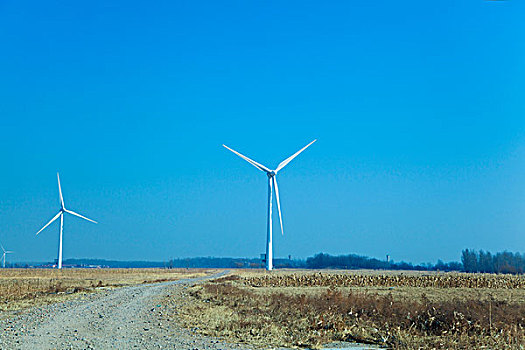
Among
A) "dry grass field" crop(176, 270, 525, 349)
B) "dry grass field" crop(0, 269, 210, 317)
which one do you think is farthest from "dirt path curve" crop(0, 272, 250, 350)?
"dry grass field" crop(0, 269, 210, 317)

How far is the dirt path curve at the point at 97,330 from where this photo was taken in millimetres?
16578

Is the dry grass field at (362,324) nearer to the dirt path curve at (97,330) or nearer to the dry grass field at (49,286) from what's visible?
the dirt path curve at (97,330)

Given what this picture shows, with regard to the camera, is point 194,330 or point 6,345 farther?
point 194,330

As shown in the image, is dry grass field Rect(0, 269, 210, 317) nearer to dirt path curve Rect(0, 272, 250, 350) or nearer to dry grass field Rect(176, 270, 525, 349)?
dirt path curve Rect(0, 272, 250, 350)

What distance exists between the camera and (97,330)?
19391mm

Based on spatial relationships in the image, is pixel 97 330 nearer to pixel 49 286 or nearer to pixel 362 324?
pixel 362 324

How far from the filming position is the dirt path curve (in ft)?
54.4

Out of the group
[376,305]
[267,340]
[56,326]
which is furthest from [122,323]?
[376,305]

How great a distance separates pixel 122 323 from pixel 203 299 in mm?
12405

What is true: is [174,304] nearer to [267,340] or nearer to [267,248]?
[267,340]

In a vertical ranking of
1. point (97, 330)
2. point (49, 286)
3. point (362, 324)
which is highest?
point (97, 330)

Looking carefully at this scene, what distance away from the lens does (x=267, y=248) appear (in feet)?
286

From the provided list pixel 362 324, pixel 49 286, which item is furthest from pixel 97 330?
pixel 49 286

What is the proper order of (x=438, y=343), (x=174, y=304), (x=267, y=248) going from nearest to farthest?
(x=438, y=343)
(x=174, y=304)
(x=267, y=248)
